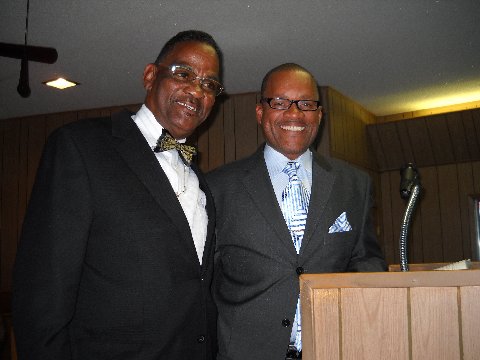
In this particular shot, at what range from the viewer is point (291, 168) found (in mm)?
1925

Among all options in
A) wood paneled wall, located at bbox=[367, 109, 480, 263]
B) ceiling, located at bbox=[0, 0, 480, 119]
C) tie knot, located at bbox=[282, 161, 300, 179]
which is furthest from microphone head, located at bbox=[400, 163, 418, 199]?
wood paneled wall, located at bbox=[367, 109, 480, 263]

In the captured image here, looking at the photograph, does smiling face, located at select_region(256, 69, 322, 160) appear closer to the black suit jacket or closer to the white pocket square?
the white pocket square

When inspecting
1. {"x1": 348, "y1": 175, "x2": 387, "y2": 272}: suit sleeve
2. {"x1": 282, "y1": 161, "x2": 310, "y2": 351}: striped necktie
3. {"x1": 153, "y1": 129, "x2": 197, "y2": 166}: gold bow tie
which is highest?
{"x1": 153, "y1": 129, "x2": 197, "y2": 166}: gold bow tie

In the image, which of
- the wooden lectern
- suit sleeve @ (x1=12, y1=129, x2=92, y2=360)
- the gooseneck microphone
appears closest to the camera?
the wooden lectern

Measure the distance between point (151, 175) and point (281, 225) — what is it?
0.53 metres

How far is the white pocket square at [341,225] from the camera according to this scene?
1.78 m

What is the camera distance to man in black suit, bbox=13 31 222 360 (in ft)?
3.96

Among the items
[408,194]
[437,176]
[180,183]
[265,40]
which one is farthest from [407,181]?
[437,176]

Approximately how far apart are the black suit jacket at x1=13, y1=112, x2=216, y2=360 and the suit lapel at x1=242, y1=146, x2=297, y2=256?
13.1 inches

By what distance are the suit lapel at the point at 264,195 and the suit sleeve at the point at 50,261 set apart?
2.28ft

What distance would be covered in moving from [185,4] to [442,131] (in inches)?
163

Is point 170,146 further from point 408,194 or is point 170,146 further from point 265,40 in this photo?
point 265,40

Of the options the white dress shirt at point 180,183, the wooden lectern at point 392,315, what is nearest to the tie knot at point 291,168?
the white dress shirt at point 180,183

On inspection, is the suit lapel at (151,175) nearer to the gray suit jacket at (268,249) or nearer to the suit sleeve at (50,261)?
the suit sleeve at (50,261)
